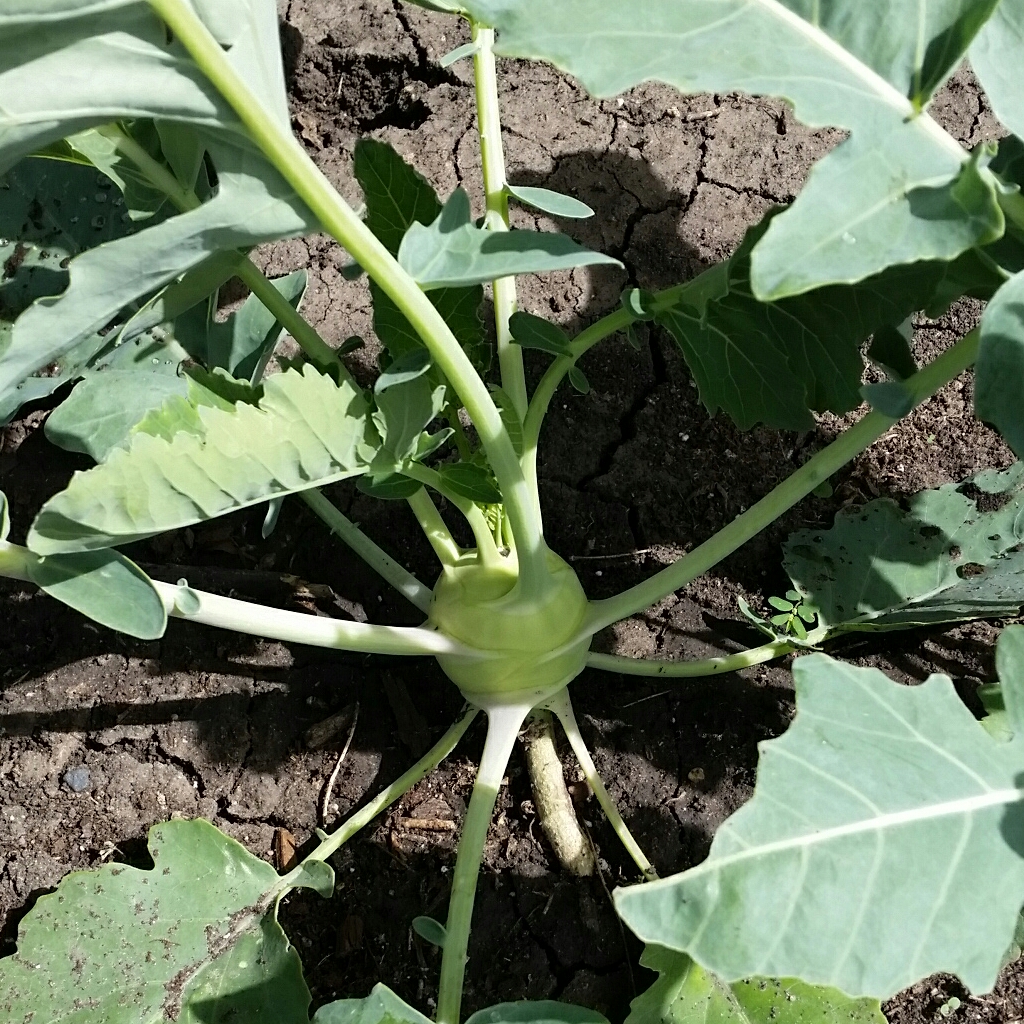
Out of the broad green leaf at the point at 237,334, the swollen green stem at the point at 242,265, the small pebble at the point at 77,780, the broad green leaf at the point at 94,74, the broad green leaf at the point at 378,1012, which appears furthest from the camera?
the small pebble at the point at 77,780

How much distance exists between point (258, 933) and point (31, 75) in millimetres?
909

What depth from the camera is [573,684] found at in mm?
A: 1295

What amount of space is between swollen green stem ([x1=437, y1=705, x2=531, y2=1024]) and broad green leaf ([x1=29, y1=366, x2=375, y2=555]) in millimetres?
477

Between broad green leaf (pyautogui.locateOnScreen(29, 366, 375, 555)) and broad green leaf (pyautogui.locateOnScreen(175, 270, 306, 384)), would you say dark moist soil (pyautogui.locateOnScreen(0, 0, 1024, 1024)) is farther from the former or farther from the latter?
broad green leaf (pyautogui.locateOnScreen(29, 366, 375, 555))

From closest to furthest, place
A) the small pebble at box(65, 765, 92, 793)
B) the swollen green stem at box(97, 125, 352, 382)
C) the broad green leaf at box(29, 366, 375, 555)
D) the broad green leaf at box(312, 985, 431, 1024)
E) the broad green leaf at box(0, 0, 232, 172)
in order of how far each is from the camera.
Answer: the broad green leaf at box(0, 0, 232, 172), the broad green leaf at box(29, 366, 375, 555), the broad green leaf at box(312, 985, 431, 1024), the swollen green stem at box(97, 125, 352, 382), the small pebble at box(65, 765, 92, 793)

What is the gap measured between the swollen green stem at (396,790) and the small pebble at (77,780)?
350mm

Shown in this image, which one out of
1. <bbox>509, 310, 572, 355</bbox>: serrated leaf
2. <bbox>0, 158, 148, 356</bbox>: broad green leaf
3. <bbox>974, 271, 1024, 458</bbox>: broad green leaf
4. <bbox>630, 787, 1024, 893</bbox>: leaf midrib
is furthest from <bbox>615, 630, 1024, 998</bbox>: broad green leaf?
<bbox>0, 158, 148, 356</bbox>: broad green leaf

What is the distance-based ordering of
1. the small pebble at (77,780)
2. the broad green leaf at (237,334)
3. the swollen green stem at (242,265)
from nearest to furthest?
1. the swollen green stem at (242,265)
2. the broad green leaf at (237,334)
3. the small pebble at (77,780)

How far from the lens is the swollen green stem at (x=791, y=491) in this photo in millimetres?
853

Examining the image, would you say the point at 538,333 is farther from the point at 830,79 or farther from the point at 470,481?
the point at 830,79

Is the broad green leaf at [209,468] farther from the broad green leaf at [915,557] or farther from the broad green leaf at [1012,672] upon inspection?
the broad green leaf at [915,557]

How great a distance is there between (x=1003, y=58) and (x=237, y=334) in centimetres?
87

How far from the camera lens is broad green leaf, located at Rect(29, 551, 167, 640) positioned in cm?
74

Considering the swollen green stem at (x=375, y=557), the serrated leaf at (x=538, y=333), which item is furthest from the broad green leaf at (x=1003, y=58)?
the swollen green stem at (x=375, y=557)
